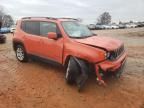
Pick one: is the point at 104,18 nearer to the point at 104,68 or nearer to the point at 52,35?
the point at 52,35

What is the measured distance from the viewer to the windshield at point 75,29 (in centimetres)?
754

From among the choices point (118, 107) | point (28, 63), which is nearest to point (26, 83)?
point (28, 63)

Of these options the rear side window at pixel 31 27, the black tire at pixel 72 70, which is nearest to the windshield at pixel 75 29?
the black tire at pixel 72 70

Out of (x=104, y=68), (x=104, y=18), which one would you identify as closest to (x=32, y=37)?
(x=104, y=68)

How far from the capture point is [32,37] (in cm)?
854

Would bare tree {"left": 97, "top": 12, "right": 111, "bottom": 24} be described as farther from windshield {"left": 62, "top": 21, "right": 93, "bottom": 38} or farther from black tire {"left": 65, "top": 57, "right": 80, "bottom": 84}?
black tire {"left": 65, "top": 57, "right": 80, "bottom": 84}

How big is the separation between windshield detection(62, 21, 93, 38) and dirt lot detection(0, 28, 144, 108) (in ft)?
4.54

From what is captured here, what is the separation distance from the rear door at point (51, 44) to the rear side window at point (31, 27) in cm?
22

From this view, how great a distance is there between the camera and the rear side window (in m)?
8.54

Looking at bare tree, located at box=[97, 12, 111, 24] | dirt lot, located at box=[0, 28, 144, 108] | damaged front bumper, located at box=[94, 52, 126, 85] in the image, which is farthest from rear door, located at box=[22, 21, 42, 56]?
bare tree, located at box=[97, 12, 111, 24]

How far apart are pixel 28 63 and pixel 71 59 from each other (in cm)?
297

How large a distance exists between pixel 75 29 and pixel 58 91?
2.37 metres

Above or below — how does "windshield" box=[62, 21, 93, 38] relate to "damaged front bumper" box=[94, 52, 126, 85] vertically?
above

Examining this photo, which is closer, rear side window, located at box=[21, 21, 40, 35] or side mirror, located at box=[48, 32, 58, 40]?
side mirror, located at box=[48, 32, 58, 40]
